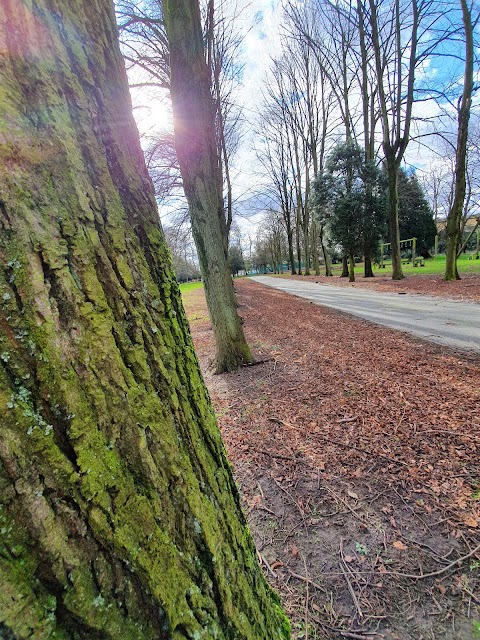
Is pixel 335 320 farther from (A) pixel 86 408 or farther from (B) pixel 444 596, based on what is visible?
(A) pixel 86 408

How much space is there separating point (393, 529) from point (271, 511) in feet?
2.41

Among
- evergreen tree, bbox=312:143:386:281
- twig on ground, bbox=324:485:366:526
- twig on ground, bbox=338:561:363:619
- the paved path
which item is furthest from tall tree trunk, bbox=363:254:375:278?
twig on ground, bbox=338:561:363:619

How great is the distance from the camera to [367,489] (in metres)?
2.04

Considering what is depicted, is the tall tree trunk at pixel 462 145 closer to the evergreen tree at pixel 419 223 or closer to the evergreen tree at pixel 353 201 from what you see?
the evergreen tree at pixel 353 201

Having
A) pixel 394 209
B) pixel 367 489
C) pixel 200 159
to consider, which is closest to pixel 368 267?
pixel 394 209

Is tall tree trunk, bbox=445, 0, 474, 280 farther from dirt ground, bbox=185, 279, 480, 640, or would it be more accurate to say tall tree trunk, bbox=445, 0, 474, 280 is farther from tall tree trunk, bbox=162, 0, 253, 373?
tall tree trunk, bbox=162, 0, 253, 373

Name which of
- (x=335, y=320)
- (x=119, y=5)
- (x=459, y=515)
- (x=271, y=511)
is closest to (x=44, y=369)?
(x=271, y=511)

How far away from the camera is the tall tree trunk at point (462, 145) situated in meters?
9.14

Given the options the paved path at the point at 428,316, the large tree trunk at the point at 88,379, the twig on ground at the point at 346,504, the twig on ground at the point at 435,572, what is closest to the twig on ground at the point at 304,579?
the twig on ground at the point at 435,572

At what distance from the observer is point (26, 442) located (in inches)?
19.4

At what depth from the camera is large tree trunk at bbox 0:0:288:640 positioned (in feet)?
1.62

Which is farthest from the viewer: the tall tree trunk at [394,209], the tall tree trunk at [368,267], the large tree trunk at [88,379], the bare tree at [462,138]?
the tall tree trunk at [368,267]

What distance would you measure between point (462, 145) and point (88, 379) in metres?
14.0

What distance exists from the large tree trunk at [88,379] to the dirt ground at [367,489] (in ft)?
3.49
